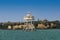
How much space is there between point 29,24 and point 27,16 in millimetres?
5855

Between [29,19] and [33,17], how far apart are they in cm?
266

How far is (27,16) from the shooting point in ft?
537

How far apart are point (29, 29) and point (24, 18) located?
6.33 meters

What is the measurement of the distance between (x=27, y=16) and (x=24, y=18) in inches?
72.9

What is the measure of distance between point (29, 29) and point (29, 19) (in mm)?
5200

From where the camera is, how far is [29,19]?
16125cm

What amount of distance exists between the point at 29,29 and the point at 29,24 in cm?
591

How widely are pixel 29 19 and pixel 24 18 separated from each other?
3.71 meters

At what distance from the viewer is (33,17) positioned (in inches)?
6403

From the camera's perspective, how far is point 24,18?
6452 inches

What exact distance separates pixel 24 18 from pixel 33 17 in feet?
15.7

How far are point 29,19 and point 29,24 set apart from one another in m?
7.01

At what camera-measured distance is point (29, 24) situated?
16775 centimetres

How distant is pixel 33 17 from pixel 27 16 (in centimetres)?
330
